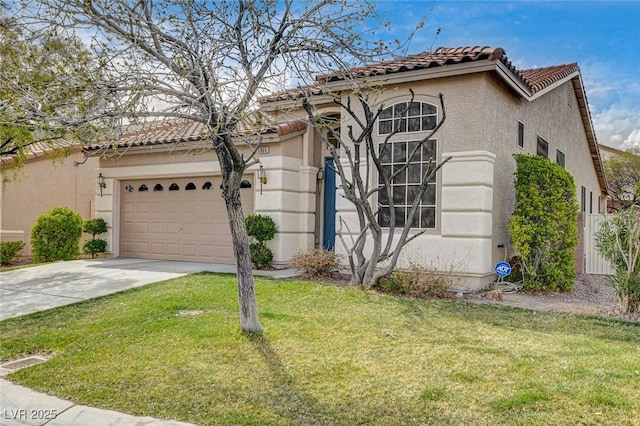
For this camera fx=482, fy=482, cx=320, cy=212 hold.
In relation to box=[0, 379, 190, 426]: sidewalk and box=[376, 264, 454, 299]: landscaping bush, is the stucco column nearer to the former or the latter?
box=[376, 264, 454, 299]: landscaping bush

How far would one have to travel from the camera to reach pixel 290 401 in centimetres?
437

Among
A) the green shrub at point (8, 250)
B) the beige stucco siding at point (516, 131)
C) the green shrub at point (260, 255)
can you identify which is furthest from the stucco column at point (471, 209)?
the green shrub at point (8, 250)

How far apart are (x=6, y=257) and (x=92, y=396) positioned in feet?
39.1

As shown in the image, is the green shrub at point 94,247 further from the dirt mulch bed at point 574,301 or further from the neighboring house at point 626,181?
the neighboring house at point 626,181

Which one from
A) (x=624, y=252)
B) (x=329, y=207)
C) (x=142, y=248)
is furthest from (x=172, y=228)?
(x=624, y=252)

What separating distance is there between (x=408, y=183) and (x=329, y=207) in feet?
9.50

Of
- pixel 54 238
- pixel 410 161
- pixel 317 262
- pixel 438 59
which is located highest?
pixel 438 59

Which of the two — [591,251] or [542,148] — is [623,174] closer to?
[591,251]

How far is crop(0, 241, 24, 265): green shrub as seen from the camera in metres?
14.1

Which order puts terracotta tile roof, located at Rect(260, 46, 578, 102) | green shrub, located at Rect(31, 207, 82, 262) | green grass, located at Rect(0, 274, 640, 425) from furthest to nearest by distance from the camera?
1. green shrub, located at Rect(31, 207, 82, 262)
2. terracotta tile roof, located at Rect(260, 46, 578, 102)
3. green grass, located at Rect(0, 274, 640, 425)

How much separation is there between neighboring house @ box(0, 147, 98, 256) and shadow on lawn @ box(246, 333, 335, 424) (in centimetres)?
1330

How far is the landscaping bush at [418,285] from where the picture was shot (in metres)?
9.10

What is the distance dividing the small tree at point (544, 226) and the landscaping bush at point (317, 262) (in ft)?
12.9

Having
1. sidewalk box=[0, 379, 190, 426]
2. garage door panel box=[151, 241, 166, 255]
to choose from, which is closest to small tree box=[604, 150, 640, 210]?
garage door panel box=[151, 241, 166, 255]
